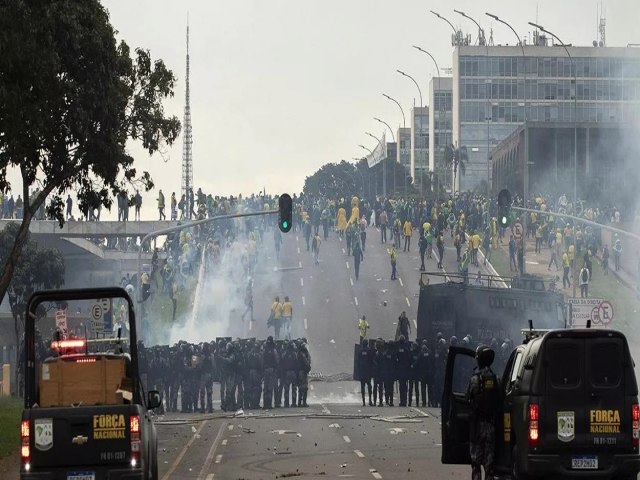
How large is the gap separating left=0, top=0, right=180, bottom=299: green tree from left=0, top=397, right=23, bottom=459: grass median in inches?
116

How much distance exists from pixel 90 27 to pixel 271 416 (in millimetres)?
11408

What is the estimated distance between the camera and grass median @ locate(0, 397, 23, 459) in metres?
30.0

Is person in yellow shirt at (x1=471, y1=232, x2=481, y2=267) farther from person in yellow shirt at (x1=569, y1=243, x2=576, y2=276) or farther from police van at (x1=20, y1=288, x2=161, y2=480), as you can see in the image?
police van at (x1=20, y1=288, x2=161, y2=480)

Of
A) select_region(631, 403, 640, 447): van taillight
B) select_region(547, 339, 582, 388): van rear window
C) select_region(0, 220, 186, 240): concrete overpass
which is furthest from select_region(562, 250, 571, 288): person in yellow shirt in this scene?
select_region(547, 339, 582, 388): van rear window

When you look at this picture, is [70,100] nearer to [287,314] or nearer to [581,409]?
[581,409]

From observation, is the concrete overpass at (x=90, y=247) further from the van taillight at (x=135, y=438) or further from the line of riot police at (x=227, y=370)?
the van taillight at (x=135, y=438)

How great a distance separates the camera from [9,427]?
33031mm

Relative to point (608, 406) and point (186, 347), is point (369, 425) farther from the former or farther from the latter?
point (608, 406)

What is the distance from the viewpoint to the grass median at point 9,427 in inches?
1180

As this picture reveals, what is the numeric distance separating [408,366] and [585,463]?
82.7 ft

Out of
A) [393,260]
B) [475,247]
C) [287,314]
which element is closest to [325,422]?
[287,314]

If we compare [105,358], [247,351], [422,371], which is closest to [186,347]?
[247,351]

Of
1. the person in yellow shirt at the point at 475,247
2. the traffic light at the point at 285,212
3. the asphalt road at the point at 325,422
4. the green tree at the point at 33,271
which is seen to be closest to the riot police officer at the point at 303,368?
the asphalt road at the point at 325,422

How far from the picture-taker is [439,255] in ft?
248
